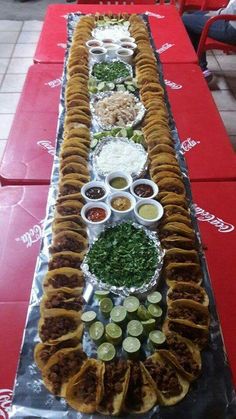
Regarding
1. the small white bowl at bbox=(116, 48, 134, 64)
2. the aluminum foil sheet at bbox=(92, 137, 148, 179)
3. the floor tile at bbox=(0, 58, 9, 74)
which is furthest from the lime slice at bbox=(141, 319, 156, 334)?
the floor tile at bbox=(0, 58, 9, 74)

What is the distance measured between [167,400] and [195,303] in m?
0.44

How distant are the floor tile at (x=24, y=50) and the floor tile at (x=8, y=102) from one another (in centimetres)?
102

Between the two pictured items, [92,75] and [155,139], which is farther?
[92,75]

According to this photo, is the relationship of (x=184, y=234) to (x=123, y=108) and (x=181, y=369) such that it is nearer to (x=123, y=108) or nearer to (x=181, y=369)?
(x=181, y=369)

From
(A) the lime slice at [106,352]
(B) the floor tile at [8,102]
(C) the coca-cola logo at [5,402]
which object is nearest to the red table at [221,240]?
(A) the lime slice at [106,352]

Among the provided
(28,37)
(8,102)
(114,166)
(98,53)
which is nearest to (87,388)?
(114,166)

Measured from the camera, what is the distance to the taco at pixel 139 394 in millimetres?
1699

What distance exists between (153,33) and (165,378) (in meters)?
3.46

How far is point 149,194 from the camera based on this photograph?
8.25 ft

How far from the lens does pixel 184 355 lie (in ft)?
6.06

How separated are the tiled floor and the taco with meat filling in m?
3.23

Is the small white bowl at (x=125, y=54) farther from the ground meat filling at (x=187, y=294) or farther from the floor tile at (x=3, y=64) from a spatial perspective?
the floor tile at (x=3, y=64)

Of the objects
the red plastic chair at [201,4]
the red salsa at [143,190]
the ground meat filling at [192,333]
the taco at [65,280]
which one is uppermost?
the red plastic chair at [201,4]

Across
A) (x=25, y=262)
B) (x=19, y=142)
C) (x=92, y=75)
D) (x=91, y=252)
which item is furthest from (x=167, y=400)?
(x=92, y=75)
